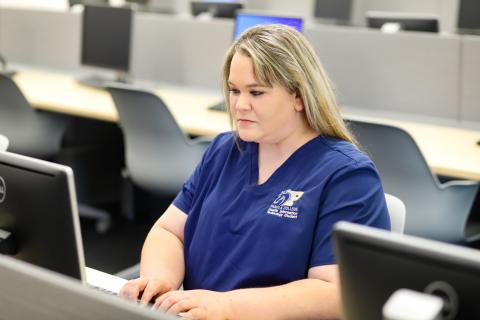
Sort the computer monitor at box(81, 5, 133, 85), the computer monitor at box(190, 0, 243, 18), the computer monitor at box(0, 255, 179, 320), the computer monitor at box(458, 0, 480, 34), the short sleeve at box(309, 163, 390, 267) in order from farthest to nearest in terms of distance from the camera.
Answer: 1. the computer monitor at box(190, 0, 243, 18)
2. the computer monitor at box(458, 0, 480, 34)
3. the computer monitor at box(81, 5, 133, 85)
4. the short sleeve at box(309, 163, 390, 267)
5. the computer monitor at box(0, 255, 179, 320)

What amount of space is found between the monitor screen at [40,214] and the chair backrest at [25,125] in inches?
77.6

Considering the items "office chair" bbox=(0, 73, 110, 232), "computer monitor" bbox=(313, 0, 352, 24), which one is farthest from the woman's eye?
"computer monitor" bbox=(313, 0, 352, 24)

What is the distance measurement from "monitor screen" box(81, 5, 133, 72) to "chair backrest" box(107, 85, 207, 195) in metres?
0.84

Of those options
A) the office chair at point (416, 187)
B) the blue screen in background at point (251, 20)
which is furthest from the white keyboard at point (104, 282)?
the blue screen in background at point (251, 20)

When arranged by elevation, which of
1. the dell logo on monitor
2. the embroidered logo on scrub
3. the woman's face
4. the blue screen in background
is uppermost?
the blue screen in background

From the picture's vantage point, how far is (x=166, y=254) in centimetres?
158

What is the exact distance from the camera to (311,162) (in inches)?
57.4

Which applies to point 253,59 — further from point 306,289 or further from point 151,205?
point 151,205

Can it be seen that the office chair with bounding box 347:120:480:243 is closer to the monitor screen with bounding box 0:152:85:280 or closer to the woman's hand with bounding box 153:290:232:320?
the woman's hand with bounding box 153:290:232:320

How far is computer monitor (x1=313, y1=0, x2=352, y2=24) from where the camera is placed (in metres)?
5.83

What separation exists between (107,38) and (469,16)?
2008 mm

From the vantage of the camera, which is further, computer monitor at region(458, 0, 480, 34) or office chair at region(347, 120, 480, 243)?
computer monitor at region(458, 0, 480, 34)

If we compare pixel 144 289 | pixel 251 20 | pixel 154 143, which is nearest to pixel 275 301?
pixel 144 289

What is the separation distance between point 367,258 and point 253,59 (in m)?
0.72
